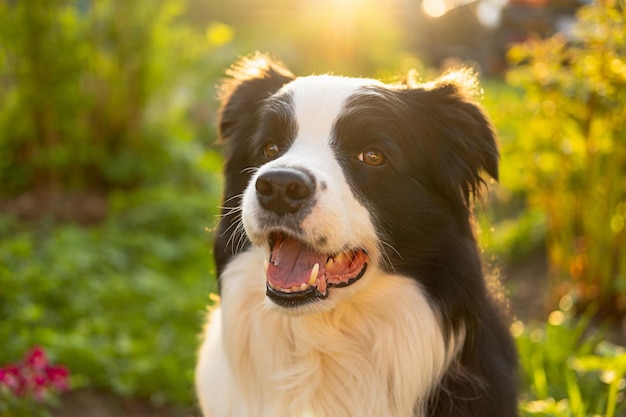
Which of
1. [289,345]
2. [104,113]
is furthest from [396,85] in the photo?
[104,113]

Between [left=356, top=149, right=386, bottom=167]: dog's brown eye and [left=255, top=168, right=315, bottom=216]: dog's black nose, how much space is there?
1.24ft

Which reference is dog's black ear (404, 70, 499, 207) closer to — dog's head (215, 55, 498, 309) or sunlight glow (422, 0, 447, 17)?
dog's head (215, 55, 498, 309)

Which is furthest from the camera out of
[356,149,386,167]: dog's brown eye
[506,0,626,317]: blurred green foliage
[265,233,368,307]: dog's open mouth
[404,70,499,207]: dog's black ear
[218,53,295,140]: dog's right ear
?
[506,0,626,317]: blurred green foliage

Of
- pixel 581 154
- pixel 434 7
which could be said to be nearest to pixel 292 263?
pixel 581 154

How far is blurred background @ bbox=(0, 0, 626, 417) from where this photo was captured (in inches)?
165

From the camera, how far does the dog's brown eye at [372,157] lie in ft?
9.32

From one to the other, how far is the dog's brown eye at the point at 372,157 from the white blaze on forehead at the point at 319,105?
0.48ft

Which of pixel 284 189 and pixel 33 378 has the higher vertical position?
pixel 284 189

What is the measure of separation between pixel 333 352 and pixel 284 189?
727 mm

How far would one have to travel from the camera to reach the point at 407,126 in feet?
9.62

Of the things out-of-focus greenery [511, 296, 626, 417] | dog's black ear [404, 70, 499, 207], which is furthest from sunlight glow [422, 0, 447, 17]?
dog's black ear [404, 70, 499, 207]

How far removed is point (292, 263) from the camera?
2680mm

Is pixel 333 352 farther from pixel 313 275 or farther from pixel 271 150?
pixel 271 150

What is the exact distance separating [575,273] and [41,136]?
478cm
